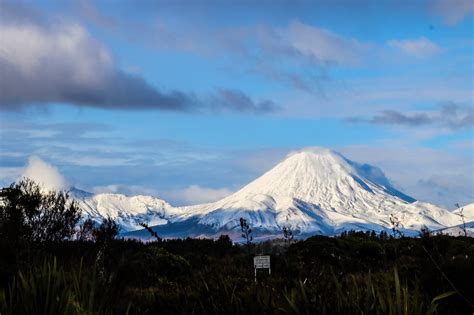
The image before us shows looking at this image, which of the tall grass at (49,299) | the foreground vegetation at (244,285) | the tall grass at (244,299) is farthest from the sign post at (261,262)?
the tall grass at (49,299)

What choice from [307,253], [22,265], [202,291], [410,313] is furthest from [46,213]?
[410,313]

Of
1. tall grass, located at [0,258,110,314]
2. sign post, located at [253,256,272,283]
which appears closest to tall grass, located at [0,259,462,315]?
tall grass, located at [0,258,110,314]

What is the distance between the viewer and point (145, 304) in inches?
384

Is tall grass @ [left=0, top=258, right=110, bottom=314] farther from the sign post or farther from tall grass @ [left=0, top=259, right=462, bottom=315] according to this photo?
the sign post

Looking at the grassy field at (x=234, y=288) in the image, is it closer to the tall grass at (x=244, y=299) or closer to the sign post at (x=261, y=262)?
the tall grass at (x=244, y=299)

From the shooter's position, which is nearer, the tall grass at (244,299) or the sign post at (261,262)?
the tall grass at (244,299)

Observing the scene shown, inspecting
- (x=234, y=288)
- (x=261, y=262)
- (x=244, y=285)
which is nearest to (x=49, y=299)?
(x=234, y=288)

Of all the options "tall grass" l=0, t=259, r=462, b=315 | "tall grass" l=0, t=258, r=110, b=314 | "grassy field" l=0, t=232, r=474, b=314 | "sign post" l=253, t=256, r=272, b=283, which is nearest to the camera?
"tall grass" l=0, t=259, r=462, b=315

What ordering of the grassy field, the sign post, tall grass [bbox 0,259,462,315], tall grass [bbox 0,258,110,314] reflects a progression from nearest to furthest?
tall grass [bbox 0,259,462,315] < the grassy field < tall grass [bbox 0,258,110,314] < the sign post

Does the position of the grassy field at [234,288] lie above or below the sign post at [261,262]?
below

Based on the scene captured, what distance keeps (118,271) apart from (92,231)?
67.3ft

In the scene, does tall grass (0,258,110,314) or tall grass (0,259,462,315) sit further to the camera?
tall grass (0,258,110,314)

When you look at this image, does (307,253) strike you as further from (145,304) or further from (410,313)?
(410,313)

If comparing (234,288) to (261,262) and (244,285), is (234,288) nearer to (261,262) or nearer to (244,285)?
(244,285)
